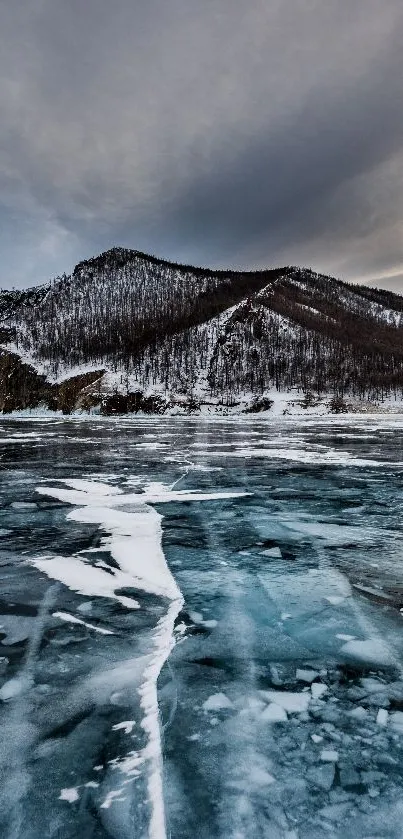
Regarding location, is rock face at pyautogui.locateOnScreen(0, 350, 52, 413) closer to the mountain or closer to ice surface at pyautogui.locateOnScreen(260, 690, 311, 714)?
the mountain

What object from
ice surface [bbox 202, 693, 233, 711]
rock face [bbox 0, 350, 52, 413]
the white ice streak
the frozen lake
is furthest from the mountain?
ice surface [bbox 202, 693, 233, 711]

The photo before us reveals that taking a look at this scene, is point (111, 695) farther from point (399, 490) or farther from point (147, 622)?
point (399, 490)

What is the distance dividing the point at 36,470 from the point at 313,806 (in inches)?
471

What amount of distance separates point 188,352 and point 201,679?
13152 centimetres

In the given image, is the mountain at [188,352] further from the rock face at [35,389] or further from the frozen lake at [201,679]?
the frozen lake at [201,679]

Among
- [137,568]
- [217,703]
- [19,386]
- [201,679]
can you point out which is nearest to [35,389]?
[19,386]

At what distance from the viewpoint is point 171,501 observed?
27.9 feet

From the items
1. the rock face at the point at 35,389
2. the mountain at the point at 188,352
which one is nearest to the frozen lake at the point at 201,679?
the mountain at the point at 188,352

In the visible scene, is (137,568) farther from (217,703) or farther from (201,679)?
(217,703)

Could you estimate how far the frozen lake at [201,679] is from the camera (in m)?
1.91

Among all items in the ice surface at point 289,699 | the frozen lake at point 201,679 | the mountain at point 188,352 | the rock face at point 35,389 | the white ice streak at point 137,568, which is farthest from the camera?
the mountain at point 188,352

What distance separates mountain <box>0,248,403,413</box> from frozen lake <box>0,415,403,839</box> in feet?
304

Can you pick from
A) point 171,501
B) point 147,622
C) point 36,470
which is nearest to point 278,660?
point 147,622

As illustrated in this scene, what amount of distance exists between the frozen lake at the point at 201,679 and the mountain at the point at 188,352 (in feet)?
304
